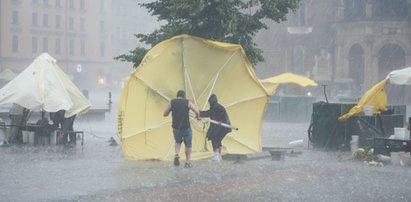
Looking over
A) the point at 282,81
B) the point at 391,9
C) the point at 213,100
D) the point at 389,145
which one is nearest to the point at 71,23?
the point at 391,9

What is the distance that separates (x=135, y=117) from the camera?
1741cm

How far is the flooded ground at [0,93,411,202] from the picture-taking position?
39.1 ft

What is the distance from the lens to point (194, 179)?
13820 millimetres

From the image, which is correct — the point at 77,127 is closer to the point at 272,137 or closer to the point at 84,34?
the point at 272,137

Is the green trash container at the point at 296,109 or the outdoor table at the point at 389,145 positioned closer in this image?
the outdoor table at the point at 389,145

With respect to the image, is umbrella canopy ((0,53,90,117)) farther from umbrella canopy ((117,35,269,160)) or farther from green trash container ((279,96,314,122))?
green trash container ((279,96,314,122))

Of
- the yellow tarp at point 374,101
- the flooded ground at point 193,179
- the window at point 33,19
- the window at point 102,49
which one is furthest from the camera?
the window at point 102,49

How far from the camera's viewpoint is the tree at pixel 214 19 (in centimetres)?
1839

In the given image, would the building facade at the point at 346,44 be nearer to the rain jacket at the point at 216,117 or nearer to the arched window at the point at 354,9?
the arched window at the point at 354,9

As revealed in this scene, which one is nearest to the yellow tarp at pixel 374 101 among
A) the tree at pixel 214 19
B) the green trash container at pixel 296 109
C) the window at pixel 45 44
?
the tree at pixel 214 19

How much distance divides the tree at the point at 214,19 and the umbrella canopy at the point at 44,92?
8.23 feet

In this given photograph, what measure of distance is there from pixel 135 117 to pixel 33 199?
6384mm

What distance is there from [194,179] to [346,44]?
132 ft

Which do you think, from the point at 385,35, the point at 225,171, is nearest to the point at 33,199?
the point at 225,171
